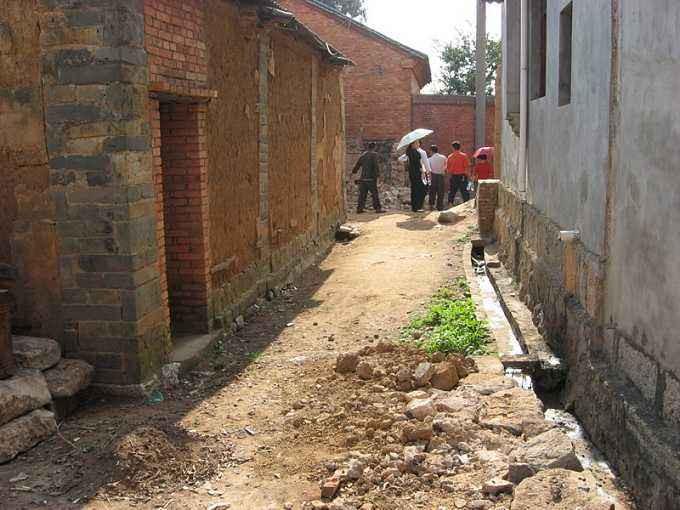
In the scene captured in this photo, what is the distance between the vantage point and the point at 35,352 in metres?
4.96

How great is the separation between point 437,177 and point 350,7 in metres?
22.3

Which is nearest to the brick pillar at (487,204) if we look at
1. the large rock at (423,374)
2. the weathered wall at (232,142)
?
the weathered wall at (232,142)

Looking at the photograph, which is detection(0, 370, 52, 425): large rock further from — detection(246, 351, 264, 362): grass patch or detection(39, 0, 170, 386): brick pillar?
detection(246, 351, 264, 362): grass patch

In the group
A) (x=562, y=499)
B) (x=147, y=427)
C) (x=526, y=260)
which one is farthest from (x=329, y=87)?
(x=562, y=499)

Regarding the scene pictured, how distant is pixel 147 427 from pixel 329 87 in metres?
9.68

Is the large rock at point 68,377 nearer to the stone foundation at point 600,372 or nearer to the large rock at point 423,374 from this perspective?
the large rock at point 423,374

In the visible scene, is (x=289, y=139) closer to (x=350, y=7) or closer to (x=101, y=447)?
(x=101, y=447)

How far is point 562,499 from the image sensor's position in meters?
3.34

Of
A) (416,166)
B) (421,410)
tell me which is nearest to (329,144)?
(416,166)

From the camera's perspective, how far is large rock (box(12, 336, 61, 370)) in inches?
192

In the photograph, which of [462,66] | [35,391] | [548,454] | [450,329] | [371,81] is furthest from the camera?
[462,66]

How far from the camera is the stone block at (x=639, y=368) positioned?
3805mm

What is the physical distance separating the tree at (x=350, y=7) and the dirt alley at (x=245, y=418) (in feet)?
98.2

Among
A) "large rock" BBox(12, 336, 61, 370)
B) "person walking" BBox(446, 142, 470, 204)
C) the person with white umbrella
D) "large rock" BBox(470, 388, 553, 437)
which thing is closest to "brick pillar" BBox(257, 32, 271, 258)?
"large rock" BBox(12, 336, 61, 370)
